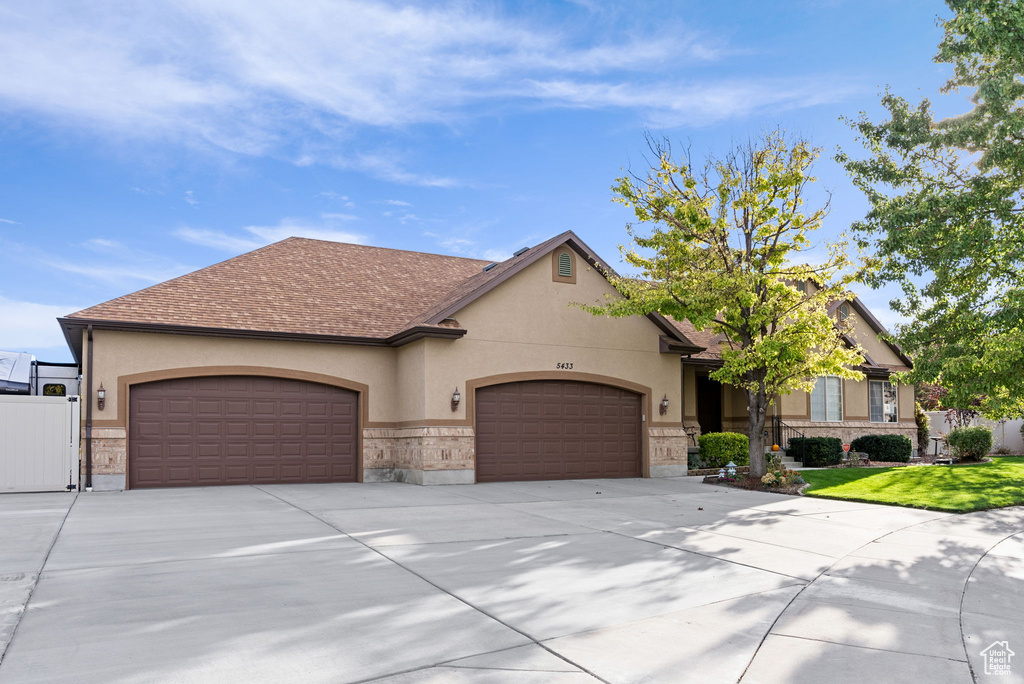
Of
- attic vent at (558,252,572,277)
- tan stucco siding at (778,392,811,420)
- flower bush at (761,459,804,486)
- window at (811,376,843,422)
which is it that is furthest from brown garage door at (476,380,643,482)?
window at (811,376,843,422)

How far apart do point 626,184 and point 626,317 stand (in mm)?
4117

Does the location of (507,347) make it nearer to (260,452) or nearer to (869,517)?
(260,452)

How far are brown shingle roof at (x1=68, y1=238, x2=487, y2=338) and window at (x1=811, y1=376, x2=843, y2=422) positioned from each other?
42.0 feet

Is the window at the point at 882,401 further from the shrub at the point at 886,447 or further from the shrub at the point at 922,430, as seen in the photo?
the shrub at the point at 886,447

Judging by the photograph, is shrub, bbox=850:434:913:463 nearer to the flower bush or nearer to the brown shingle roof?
the flower bush

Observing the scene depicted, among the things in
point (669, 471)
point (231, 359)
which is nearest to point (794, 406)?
point (669, 471)

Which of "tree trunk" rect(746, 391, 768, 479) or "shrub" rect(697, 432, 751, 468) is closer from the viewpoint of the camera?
"tree trunk" rect(746, 391, 768, 479)

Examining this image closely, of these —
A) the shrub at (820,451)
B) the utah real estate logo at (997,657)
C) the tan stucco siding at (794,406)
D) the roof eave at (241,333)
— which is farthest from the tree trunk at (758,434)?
the utah real estate logo at (997,657)

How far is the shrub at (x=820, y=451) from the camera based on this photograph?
76.4 ft

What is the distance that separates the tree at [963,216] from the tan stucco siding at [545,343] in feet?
19.7

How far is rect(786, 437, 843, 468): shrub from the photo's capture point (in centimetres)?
2328

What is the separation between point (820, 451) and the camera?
76.4ft

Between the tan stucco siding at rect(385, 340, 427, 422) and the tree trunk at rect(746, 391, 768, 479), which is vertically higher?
the tan stucco siding at rect(385, 340, 427, 422)

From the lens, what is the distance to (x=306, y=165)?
82.0 ft
